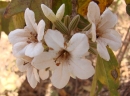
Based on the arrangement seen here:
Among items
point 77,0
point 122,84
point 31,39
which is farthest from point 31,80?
point 122,84

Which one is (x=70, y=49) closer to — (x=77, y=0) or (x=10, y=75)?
(x=77, y=0)

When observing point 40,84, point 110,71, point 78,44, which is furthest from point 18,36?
point 40,84

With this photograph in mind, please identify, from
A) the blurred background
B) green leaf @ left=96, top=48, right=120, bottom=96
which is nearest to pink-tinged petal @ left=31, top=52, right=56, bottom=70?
green leaf @ left=96, top=48, right=120, bottom=96

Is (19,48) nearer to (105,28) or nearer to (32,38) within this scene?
(32,38)

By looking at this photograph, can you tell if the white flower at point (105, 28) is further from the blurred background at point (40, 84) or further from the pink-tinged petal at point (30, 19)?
the blurred background at point (40, 84)

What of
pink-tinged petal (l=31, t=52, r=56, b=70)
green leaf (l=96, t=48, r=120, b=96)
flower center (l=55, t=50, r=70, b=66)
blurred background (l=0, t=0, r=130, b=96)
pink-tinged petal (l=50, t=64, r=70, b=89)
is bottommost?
blurred background (l=0, t=0, r=130, b=96)

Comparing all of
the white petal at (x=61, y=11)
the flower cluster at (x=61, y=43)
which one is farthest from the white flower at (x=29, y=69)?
the white petal at (x=61, y=11)

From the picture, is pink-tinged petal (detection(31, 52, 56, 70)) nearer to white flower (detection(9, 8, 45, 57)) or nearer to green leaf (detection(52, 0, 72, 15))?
white flower (detection(9, 8, 45, 57))

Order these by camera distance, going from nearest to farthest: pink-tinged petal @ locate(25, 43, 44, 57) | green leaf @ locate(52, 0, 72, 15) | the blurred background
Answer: pink-tinged petal @ locate(25, 43, 44, 57) < green leaf @ locate(52, 0, 72, 15) < the blurred background
